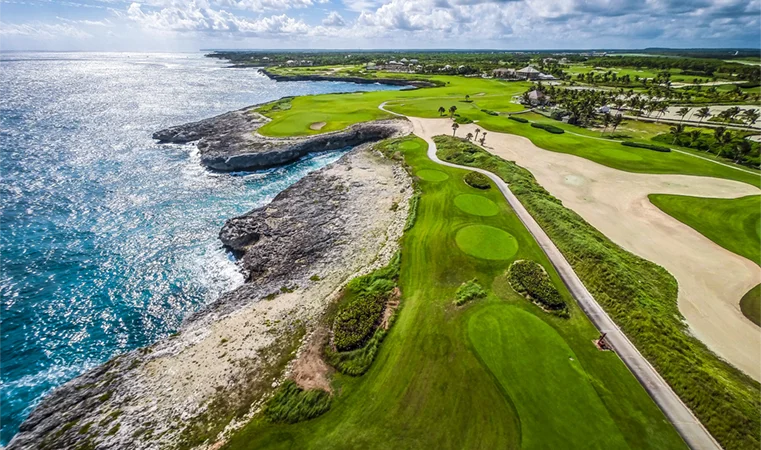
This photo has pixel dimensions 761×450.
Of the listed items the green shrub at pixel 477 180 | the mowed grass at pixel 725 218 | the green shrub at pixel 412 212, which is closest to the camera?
the mowed grass at pixel 725 218

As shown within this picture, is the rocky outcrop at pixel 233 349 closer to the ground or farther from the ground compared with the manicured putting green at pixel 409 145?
closer to the ground

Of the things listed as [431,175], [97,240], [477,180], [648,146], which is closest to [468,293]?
[477,180]

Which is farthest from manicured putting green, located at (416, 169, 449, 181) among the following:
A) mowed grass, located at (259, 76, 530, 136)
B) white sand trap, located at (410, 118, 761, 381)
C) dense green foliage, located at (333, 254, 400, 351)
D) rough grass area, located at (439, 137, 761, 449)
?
mowed grass, located at (259, 76, 530, 136)

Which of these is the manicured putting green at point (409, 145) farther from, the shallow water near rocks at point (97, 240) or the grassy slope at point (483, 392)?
the grassy slope at point (483, 392)

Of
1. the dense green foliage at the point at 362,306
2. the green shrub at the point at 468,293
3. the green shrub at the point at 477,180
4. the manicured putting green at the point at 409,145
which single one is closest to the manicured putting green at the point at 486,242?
the green shrub at the point at 468,293

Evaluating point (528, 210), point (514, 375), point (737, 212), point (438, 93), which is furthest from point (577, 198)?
point (438, 93)
